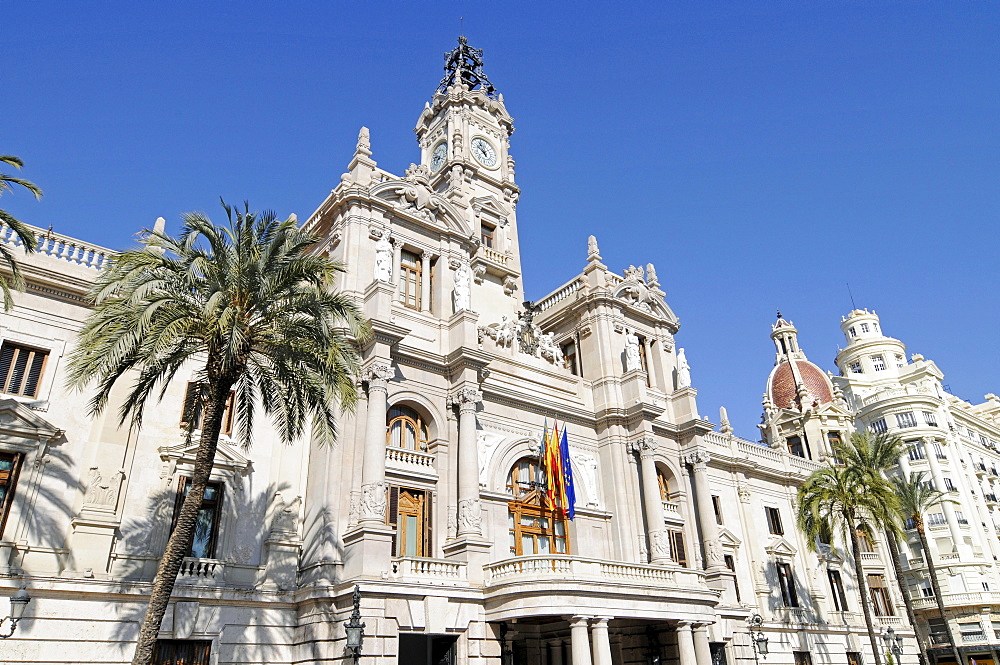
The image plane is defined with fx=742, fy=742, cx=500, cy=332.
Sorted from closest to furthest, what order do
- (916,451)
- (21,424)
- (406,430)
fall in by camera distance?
(21,424)
(406,430)
(916,451)

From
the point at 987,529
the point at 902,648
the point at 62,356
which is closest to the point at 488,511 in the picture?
the point at 62,356

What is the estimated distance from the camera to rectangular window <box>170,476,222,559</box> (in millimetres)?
23062

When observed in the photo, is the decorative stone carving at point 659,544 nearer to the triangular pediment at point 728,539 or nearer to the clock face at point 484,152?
the triangular pediment at point 728,539

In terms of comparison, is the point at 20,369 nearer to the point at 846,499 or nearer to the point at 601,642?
the point at 601,642

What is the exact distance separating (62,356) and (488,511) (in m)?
15.5

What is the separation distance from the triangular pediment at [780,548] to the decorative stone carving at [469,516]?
72.9 feet

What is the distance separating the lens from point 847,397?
2751 inches

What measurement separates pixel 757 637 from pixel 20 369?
28.1 metres

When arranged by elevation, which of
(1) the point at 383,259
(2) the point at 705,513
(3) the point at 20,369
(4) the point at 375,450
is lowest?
(2) the point at 705,513

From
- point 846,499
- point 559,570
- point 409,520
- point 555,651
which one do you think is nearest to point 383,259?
point 409,520

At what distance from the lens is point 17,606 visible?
1833 cm

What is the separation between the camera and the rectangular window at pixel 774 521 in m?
43.0

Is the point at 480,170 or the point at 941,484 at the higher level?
the point at 480,170

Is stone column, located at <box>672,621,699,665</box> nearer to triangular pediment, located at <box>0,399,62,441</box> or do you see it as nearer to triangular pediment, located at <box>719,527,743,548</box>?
triangular pediment, located at <box>719,527,743,548</box>
